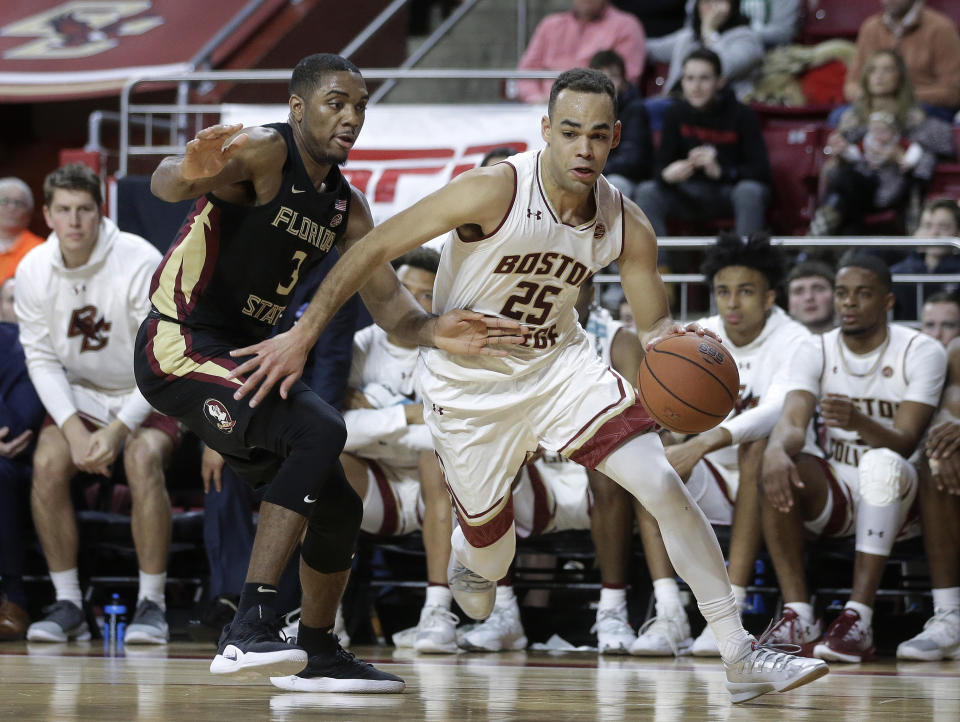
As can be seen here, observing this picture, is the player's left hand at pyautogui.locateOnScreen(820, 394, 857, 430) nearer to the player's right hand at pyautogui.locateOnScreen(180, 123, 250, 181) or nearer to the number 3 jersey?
the number 3 jersey

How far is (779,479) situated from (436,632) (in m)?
1.58

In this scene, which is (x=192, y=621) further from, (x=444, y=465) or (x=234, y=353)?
(x=234, y=353)

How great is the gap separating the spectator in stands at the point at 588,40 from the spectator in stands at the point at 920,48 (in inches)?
59.9

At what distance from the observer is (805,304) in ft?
22.5

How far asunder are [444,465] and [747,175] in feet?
13.7

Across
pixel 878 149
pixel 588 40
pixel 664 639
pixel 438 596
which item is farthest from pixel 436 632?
pixel 588 40

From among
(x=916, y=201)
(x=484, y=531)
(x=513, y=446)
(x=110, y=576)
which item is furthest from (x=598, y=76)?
(x=916, y=201)

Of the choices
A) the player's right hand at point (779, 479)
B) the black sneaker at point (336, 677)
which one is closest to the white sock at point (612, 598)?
the player's right hand at point (779, 479)

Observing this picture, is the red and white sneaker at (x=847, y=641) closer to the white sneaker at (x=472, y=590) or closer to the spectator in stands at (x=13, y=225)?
the white sneaker at (x=472, y=590)

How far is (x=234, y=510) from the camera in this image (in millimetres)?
6012

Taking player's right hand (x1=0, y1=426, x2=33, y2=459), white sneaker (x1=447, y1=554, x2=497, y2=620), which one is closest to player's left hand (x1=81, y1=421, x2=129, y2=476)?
player's right hand (x1=0, y1=426, x2=33, y2=459)

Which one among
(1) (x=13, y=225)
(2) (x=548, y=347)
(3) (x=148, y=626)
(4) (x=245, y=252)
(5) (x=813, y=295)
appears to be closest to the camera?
(4) (x=245, y=252)

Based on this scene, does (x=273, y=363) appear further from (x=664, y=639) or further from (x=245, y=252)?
(x=664, y=639)

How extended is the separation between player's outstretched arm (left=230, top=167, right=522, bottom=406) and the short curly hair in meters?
2.29
